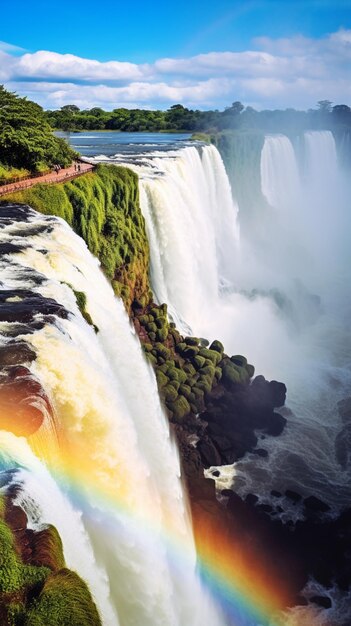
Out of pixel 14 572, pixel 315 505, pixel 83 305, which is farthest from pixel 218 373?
pixel 14 572

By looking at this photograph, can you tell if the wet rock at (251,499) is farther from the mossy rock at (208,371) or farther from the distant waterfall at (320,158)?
the distant waterfall at (320,158)

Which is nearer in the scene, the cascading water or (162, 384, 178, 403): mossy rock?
(162, 384, 178, 403): mossy rock

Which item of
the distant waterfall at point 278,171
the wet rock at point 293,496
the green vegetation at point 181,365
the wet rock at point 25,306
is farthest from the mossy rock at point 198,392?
the distant waterfall at point 278,171

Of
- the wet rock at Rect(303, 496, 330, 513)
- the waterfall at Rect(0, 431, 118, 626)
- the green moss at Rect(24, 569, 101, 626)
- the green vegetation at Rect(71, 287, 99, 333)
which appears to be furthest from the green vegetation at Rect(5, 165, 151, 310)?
the green moss at Rect(24, 569, 101, 626)

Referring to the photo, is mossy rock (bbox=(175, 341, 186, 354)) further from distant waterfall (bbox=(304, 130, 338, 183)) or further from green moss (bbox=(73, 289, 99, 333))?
distant waterfall (bbox=(304, 130, 338, 183))

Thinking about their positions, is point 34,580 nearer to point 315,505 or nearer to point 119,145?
point 315,505
